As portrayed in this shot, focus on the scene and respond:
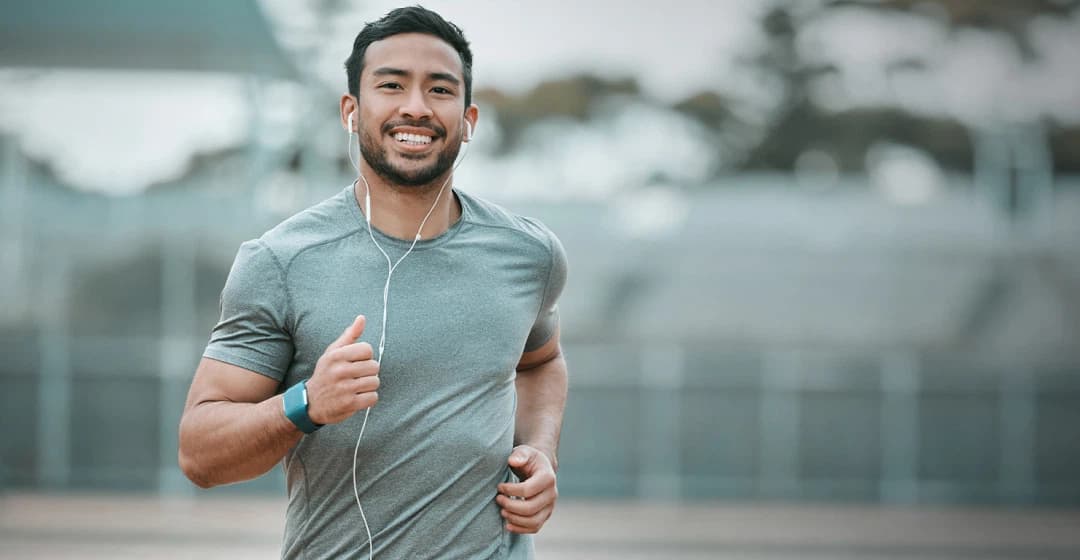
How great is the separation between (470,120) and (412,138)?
0.28 meters

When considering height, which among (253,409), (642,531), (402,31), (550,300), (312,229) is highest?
(402,31)

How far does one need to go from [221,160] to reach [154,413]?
4.92 m

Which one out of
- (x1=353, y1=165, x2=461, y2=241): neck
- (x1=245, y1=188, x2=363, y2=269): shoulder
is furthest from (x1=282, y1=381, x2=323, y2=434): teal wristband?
(x1=353, y1=165, x2=461, y2=241): neck

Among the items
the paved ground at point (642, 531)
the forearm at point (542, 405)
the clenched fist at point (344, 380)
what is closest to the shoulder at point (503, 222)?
the forearm at point (542, 405)

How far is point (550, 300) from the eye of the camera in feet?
10.5

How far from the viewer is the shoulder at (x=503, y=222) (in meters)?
3.06

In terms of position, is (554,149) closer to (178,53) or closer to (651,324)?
(651,324)

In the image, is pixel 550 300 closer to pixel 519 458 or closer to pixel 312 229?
pixel 519 458

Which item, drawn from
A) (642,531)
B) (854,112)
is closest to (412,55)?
(642,531)

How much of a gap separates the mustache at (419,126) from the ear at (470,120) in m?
0.15

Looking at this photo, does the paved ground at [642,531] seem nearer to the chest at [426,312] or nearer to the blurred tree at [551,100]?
the chest at [426,312]

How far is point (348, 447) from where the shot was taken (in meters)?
2.77

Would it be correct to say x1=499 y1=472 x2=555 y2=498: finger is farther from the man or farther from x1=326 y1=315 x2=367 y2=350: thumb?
x1=326 y1=315 x2=367 y2=350: thumb

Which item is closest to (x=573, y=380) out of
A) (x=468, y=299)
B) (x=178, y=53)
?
(x=178, y=53)
